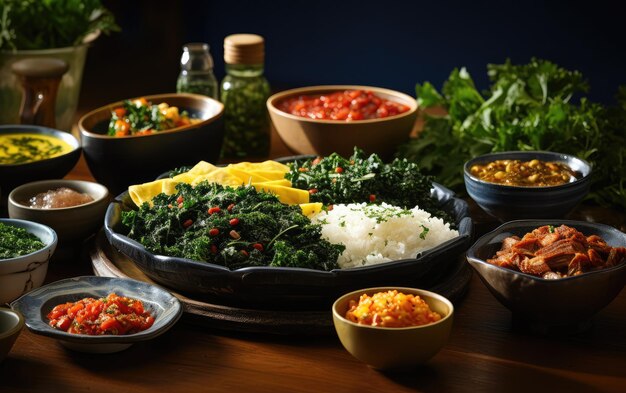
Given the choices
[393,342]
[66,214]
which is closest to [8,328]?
[66,214]

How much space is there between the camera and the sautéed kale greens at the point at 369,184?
119 inches

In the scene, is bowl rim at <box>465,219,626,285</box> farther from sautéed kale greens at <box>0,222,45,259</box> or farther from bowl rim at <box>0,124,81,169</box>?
bowl rim at <box>0,124,81,169</box>

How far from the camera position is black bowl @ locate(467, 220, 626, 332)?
231cm

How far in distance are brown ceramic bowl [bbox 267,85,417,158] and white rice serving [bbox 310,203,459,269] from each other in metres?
0.89

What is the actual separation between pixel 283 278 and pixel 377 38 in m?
4.16

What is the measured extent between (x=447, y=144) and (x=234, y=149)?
0.93 m

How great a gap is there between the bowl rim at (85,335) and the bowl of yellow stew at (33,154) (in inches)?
34.9

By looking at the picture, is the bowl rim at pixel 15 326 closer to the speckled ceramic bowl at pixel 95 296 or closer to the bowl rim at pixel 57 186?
the speckled ceramic bowl at pixel 95 296

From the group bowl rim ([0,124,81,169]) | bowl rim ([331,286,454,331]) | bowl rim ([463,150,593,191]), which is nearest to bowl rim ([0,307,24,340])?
bowl rim ([331,286,454,331])

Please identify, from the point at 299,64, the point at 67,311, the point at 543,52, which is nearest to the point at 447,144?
the point at 67,311

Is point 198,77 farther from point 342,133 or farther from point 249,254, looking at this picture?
point 249,254

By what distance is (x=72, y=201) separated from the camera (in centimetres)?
305

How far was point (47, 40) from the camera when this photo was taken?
4262 millimetres

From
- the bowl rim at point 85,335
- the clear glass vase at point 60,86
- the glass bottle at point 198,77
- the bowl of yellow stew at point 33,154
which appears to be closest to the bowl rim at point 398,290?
the bowl rim at point 85,335
